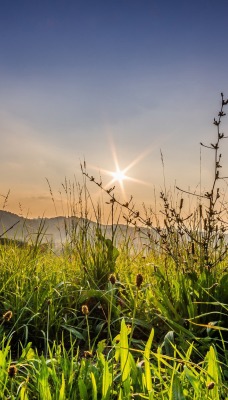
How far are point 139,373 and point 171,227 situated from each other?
2.05 metres

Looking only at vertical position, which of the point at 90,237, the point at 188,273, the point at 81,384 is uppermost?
the point at 90,237

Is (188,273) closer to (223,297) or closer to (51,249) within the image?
(223,297)

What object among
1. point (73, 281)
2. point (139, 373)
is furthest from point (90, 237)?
point (139, 373)

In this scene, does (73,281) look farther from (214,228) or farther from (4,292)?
(214,228)

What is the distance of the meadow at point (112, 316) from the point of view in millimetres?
2178

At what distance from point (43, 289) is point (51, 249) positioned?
1.48 metres

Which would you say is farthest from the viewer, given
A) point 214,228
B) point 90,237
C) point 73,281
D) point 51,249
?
point 51,249

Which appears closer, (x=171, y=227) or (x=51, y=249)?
(x=171, y=227)

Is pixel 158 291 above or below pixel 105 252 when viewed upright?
below

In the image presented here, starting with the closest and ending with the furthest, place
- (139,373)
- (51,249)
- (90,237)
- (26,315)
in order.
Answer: (139,373)
(26,315)
(90,237)
(51,249)

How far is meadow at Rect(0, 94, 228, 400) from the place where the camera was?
2.18 meters

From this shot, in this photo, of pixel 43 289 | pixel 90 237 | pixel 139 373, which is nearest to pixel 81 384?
pixel 139 373

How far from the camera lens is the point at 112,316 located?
12.8 ft

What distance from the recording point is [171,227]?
419 cm
